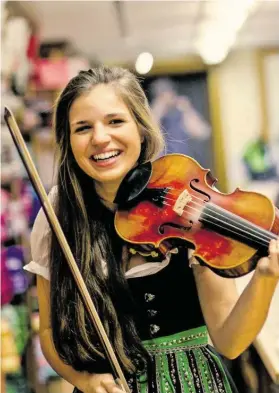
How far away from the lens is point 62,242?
24.4 inches

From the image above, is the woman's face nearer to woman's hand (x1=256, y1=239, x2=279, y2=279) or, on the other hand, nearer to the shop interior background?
woman's hand (x1=256, y1=239, x2=279, y2=279)

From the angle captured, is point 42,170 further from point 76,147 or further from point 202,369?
point 202,369

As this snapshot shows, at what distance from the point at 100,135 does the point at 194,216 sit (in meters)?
0.15

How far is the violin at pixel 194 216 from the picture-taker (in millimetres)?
612

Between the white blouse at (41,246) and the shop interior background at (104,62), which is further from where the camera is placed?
the shop interior background at (104,62)

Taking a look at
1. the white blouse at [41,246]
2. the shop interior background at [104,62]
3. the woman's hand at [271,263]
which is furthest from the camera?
the shop interior background at [104,62]

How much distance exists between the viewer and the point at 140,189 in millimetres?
665

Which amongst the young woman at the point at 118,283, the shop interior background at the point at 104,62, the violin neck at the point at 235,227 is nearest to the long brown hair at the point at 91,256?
the young woman at the point at 118,283

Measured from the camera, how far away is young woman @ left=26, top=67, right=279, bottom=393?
0.66 m

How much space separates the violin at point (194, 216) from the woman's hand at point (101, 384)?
17 cm

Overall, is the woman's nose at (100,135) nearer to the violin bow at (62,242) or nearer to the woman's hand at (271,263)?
the violin bow at (62,242)

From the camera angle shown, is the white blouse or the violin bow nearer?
the violin bow

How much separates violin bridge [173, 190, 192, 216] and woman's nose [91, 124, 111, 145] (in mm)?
113

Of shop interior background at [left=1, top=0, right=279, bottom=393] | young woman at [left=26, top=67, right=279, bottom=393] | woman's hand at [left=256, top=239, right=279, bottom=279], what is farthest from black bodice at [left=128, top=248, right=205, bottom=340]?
shop interior background at [left=1, top=0, right=279, bottom=393]
